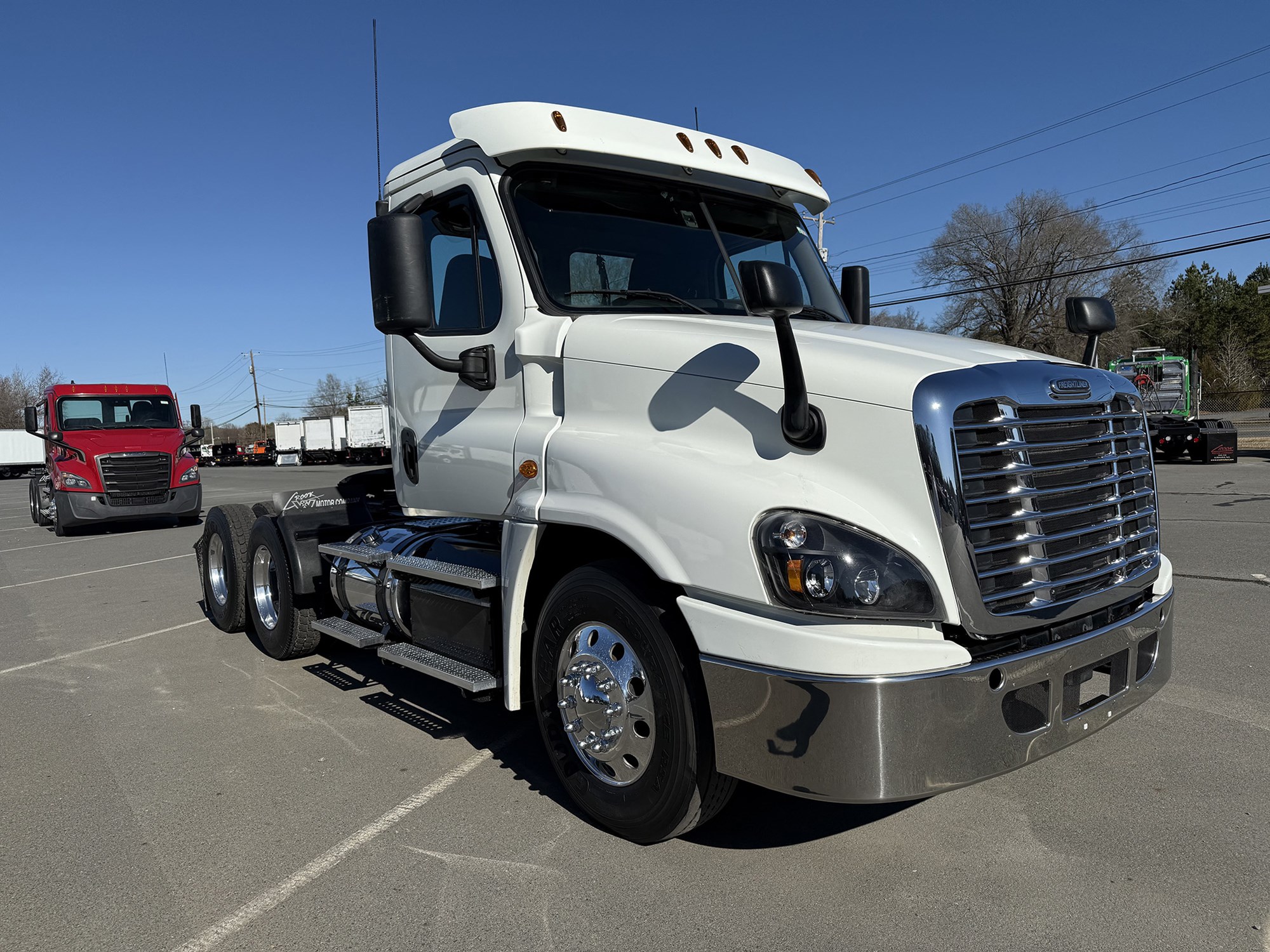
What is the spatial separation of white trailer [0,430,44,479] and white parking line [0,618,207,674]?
5821 centimetres

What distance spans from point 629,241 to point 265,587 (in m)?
4.06

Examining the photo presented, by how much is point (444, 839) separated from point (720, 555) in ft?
5.32

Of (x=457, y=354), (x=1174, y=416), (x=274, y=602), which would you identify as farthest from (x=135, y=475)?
(x=1174, y=416)

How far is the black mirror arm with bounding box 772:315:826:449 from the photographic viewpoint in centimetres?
274

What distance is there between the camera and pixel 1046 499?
286 centimetres

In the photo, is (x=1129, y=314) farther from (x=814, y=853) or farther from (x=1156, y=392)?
(x=814, y=853)

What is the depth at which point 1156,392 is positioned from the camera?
2873 centimetres

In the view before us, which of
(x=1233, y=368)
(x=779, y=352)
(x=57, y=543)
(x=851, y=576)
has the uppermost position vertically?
(x=1233, y=368)

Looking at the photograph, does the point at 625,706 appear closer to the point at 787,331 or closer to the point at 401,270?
the point at 787,331

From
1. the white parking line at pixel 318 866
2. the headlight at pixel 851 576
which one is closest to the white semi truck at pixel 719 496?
the headlight at pixel 851 576

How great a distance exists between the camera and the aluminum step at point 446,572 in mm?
3846

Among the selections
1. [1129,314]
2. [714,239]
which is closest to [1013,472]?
[714,239]

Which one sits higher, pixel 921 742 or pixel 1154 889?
pixel 921 742

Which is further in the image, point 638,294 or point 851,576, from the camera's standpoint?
point 638,294
